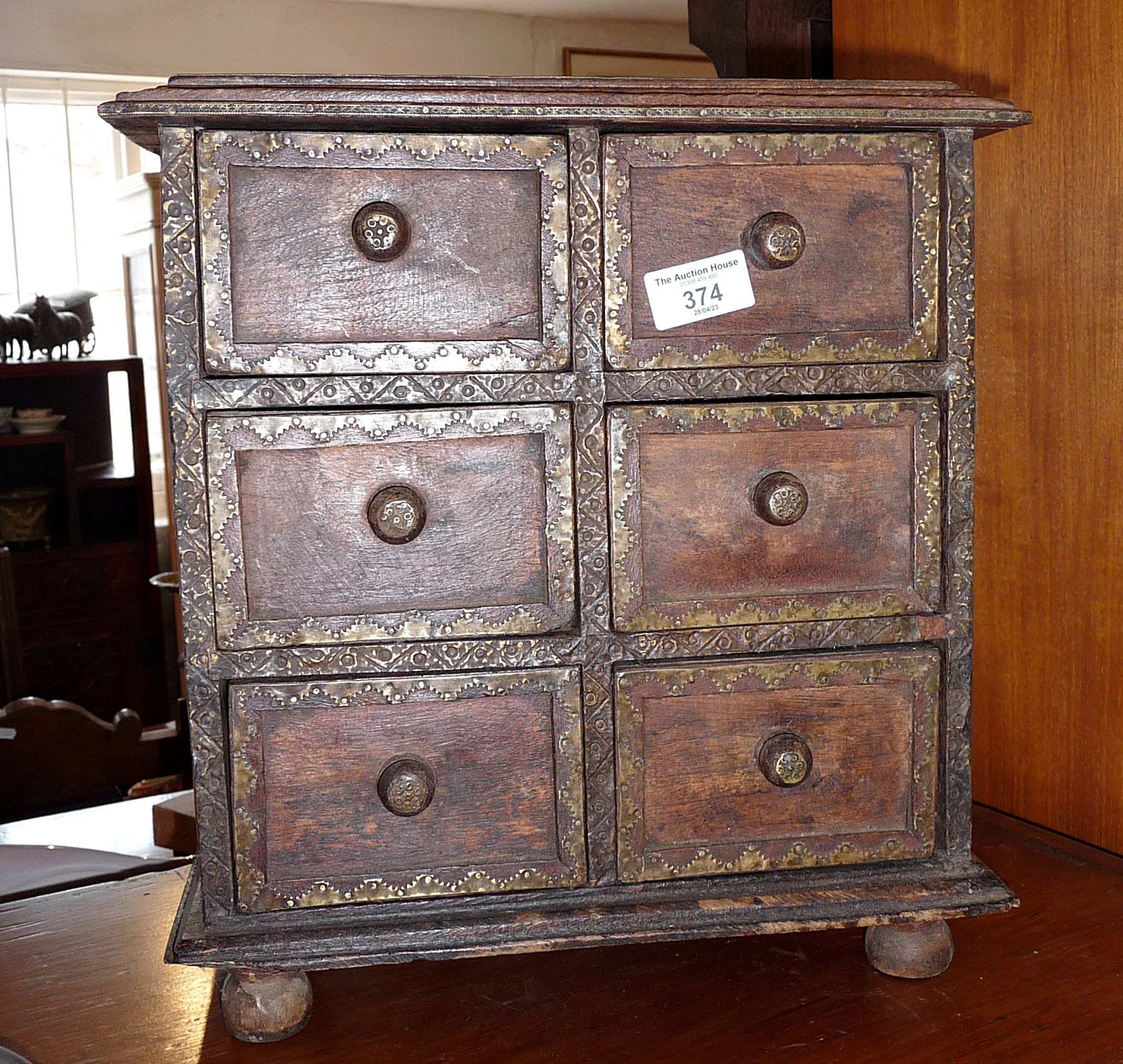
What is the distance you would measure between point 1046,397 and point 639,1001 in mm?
833

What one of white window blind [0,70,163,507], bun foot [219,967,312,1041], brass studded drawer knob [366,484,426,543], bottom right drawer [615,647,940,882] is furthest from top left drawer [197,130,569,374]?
white window blind [0,70,163,507]

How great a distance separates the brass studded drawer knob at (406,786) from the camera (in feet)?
3.50

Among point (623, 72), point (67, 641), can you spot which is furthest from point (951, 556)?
point (623, 72)

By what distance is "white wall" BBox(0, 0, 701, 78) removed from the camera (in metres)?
4.62

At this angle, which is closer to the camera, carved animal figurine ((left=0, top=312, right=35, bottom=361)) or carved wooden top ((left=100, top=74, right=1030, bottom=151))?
carved wooden top ((left=100, top=74, right=1030, bottom=151))

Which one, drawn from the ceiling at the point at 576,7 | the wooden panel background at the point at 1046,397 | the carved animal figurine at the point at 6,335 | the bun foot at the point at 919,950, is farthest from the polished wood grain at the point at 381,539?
the ceiling at the point at 576,7

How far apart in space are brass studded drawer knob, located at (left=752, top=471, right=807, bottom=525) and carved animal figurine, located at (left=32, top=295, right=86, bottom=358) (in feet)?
11.5

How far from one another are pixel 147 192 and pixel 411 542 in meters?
3.96

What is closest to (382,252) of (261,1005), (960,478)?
(960,478)

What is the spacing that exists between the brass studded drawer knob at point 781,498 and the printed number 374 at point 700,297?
17 centimetres

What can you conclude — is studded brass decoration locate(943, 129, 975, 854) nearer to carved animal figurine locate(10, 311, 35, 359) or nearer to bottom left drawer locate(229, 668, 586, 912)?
bottom left drawer locate(229, 668, 586, 912)

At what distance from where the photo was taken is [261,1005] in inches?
42.4

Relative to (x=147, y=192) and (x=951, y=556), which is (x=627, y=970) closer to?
(x=951, y=556)

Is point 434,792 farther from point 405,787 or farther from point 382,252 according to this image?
point 382,252
